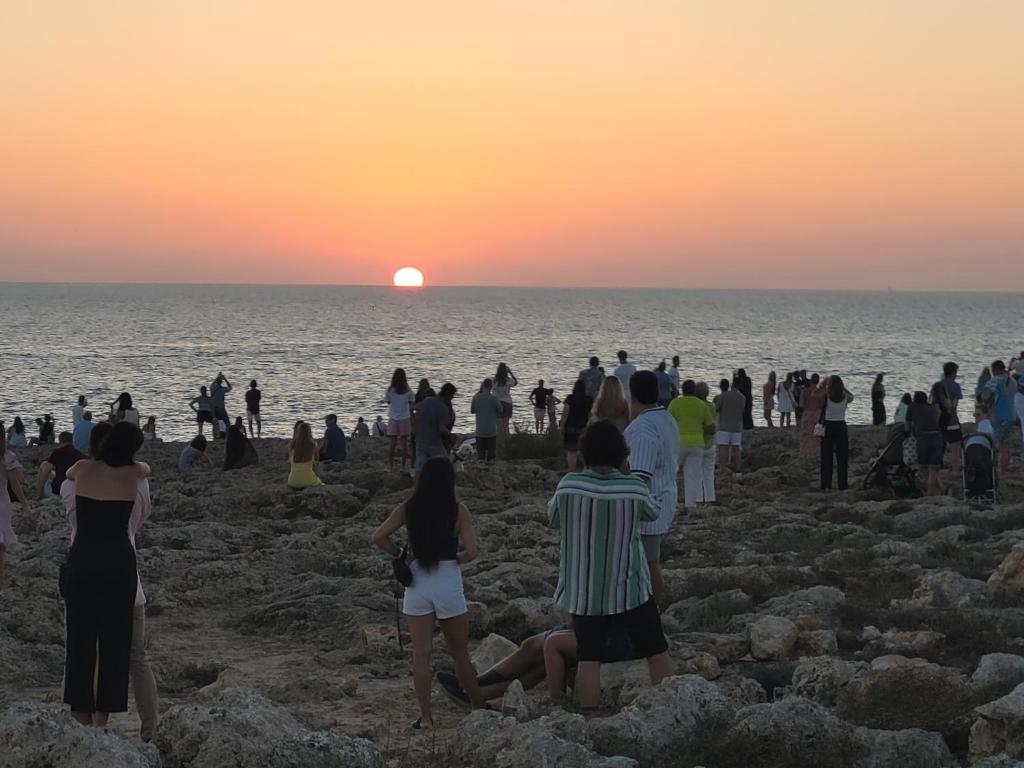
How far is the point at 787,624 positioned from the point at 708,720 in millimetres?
2468

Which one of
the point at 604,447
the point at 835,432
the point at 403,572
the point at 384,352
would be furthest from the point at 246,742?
the point at 384,352

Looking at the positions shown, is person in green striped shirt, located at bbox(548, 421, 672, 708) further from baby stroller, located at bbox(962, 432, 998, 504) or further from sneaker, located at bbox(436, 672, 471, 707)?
baby stroller, located at bbox(962, 432, 998, 504)

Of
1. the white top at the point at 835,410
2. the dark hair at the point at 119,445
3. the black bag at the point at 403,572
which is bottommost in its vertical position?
the black bag at the point at 403,572

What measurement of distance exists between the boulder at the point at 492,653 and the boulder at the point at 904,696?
7.91 feet

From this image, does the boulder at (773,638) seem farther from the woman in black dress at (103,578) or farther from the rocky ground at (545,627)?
the woman in black dress at (103,578)

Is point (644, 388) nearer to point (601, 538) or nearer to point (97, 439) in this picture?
point (601, 538)

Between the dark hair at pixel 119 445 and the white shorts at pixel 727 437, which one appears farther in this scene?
the white shorts at pixel 727 437

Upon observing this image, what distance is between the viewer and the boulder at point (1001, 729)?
5680 mm

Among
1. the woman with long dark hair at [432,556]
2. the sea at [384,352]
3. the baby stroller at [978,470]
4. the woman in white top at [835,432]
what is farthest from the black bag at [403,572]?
the sea at [384,352]

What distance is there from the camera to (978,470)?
612 inches

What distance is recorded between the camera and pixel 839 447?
58.0ft

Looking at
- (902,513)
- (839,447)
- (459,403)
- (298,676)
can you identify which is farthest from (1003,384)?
(459,403)

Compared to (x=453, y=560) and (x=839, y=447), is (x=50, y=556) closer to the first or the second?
(x=453, y=560)

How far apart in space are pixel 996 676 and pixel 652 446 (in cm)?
285
